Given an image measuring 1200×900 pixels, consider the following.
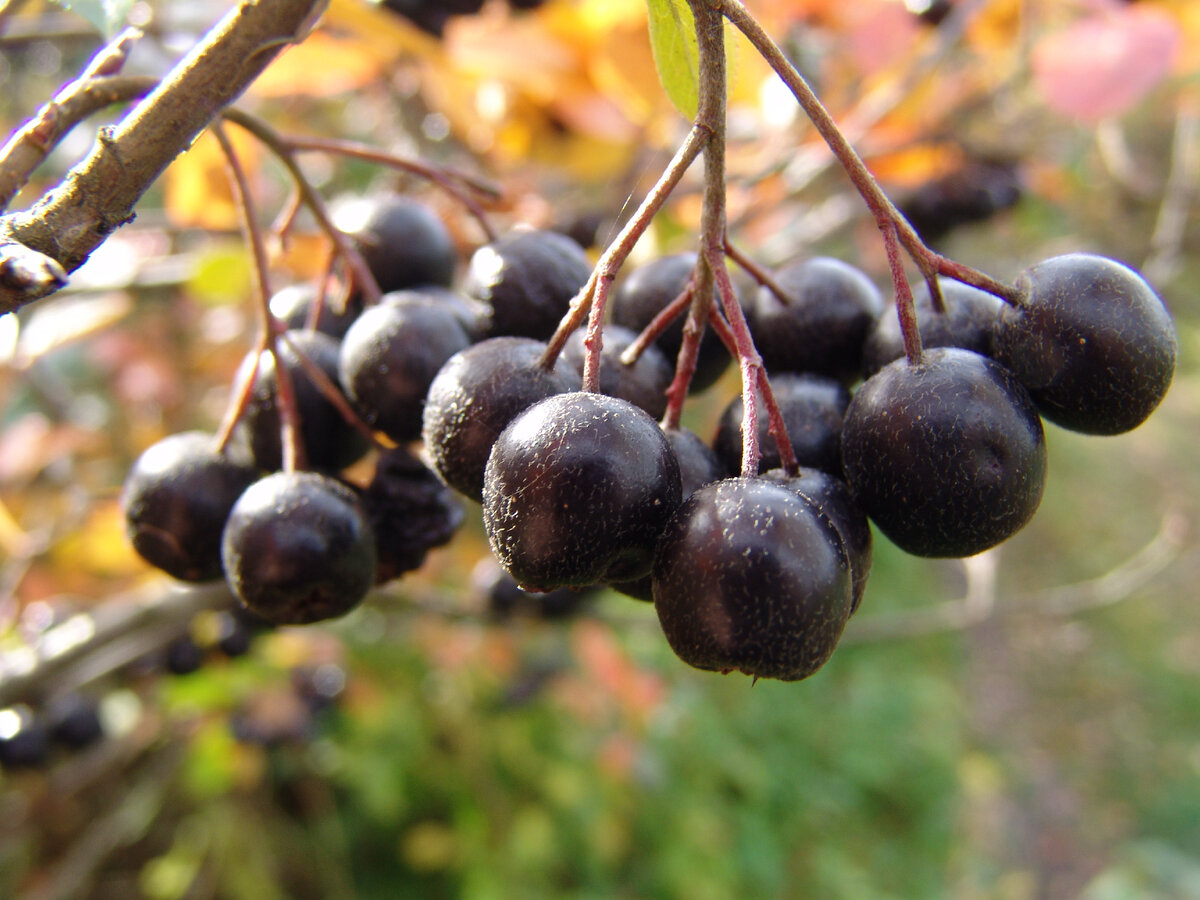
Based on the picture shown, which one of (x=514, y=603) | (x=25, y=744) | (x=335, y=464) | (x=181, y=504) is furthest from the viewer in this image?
(x=514, y=603)

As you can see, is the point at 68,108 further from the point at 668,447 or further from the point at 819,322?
the point at 819,322

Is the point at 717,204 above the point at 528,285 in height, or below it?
above

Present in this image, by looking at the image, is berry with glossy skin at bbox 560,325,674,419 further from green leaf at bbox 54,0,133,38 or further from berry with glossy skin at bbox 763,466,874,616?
green leaf at bbox 54,0,133,38

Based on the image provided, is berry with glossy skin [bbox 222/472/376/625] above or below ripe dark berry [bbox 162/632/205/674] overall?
above

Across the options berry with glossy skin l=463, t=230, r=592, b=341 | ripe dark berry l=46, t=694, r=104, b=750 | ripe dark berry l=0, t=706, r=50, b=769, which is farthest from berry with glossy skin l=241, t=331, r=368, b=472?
ripe dark berry l=46, t=694, r=104, b=750

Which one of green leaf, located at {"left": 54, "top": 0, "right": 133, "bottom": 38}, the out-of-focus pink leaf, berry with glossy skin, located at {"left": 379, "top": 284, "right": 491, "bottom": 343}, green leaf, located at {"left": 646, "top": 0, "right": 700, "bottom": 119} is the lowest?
the out-of-focus pink leaf

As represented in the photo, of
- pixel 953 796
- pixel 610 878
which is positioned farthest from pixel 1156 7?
pixel 953 796

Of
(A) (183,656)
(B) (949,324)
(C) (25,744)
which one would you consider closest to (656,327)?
(B) (949,324)

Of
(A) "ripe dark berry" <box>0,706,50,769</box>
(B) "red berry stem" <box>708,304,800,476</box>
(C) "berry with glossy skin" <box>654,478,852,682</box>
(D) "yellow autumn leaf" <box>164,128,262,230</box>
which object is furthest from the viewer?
(A) "ripe dark berry" <box>0,706,50,769</box>
